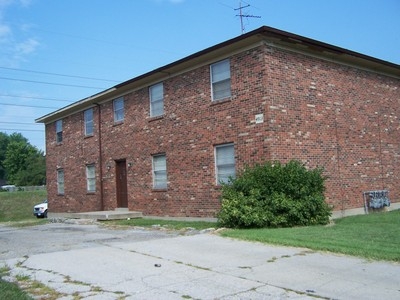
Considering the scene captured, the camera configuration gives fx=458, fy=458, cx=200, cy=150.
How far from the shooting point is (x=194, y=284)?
662 centimetres

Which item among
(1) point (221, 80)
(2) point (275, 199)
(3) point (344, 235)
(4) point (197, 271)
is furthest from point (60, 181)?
(4) point (197, 271)

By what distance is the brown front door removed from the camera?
797 inches

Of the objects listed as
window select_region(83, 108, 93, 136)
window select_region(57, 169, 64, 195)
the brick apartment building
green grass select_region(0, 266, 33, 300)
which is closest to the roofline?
the brick apartment building

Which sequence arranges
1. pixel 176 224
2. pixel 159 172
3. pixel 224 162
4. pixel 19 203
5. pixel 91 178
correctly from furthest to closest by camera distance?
pixel 19 203
pixel 91 178
pixel 159 172
pixel 224 162
pixel 176 224

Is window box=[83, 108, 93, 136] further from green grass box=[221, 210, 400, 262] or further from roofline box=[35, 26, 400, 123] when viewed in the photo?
green grass box=[221, 210, 400, 262]

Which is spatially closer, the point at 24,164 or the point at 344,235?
the point at 344,235

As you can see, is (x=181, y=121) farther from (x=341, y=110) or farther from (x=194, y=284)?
(x=194, y=284)

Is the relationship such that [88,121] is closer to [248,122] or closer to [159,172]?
[159,172]

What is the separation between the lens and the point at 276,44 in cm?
1421

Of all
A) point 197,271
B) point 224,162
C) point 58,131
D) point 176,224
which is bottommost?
point 197,271

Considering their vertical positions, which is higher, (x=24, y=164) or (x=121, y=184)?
(x=24, y=164)

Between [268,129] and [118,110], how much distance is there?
915 centimetres

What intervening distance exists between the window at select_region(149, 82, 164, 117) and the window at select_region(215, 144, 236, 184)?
359 centimetres

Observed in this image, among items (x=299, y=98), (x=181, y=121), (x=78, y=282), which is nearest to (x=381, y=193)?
(x=299, y=98)
